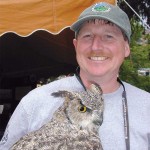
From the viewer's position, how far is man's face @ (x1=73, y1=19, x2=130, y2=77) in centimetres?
213

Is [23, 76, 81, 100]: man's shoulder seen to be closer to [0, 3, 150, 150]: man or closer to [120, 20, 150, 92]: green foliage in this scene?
[0, 3, 150, 150]: man

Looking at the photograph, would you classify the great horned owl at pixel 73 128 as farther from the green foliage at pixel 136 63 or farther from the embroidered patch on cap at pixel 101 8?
the green foliage at pixel 136 63

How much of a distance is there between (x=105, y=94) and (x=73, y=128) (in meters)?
0.44

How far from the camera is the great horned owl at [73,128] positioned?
5.64 ft

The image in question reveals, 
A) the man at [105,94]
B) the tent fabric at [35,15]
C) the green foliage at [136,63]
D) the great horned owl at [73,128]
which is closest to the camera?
the great horned owl at [73,128]

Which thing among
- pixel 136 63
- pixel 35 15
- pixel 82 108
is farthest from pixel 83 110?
pixel 136 63

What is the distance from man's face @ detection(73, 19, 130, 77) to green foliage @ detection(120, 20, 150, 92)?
4.49m

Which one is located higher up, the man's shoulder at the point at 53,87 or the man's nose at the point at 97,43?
the man's nose at the point at 97,43

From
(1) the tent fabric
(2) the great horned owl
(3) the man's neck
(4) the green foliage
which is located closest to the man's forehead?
(3) the man's neck

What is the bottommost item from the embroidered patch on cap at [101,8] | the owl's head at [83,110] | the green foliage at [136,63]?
the green foliage at [136,63]

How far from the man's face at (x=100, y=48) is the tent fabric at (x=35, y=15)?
1629 mm

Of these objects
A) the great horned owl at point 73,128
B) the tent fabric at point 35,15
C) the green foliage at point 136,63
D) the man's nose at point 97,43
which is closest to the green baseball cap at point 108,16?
the man's nose at point 97,43

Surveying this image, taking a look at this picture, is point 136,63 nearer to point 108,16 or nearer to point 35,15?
point 35,15

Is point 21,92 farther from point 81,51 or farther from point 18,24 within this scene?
point 81,51
